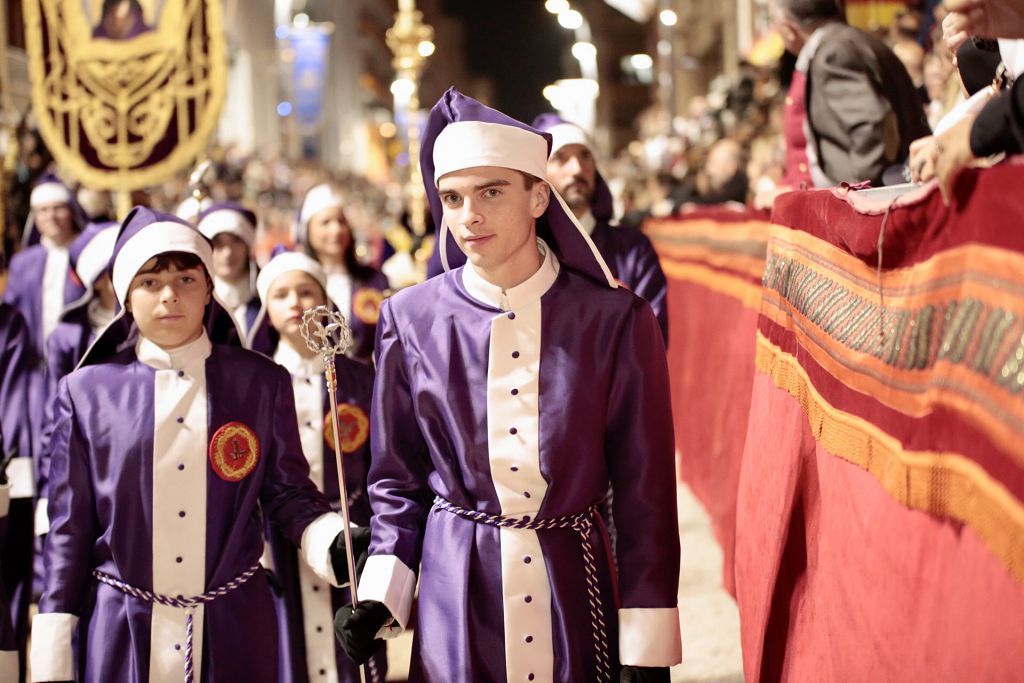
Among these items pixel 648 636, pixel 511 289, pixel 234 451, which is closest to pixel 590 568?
pixel 648 636

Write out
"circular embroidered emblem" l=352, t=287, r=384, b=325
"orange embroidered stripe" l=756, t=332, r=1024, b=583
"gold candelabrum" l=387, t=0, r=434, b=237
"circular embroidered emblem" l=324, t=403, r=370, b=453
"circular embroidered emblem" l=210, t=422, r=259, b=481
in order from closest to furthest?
1. "orange embroidered stripe" l=756, t=332, r=1024, b=583
2. "circular embroidered emblem" l=210, t=422, r=259, b=481
3. "circular embroidered emblem" l=324, t=403, r=370, b=453
4. "circular embroidered emblem" l=352, t=287, r=384, b=325
5. "gold candelabrum" l=387, t=0, r=434, b=237

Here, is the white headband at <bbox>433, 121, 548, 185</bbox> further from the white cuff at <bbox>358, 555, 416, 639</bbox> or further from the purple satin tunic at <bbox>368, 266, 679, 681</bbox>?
the white cuff at <bbox>358, 555, 416, 639</bbox>

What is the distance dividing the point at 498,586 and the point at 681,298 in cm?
768

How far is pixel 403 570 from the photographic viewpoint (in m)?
3.25

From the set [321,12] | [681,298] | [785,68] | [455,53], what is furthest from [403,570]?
[321,12]

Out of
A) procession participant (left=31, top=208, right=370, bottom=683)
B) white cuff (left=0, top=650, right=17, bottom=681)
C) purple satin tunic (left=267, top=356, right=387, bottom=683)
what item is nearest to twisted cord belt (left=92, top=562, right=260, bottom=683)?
procession participant (left=31, top=208, right=370, bottom=683)

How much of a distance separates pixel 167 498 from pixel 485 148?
4.57ft

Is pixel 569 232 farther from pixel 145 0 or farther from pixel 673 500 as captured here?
pixel 145 0

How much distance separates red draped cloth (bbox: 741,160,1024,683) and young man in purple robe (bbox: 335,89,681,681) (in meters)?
0.45

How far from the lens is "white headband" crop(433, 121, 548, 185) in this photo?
3195 millimetres

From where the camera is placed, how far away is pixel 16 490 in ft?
16.4

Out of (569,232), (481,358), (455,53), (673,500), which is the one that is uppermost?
(455,53)

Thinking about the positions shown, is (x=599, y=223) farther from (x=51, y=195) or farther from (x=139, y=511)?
(x=51, y=195)

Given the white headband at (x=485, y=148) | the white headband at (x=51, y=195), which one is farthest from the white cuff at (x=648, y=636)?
the white headband at (x=51, y=195)
